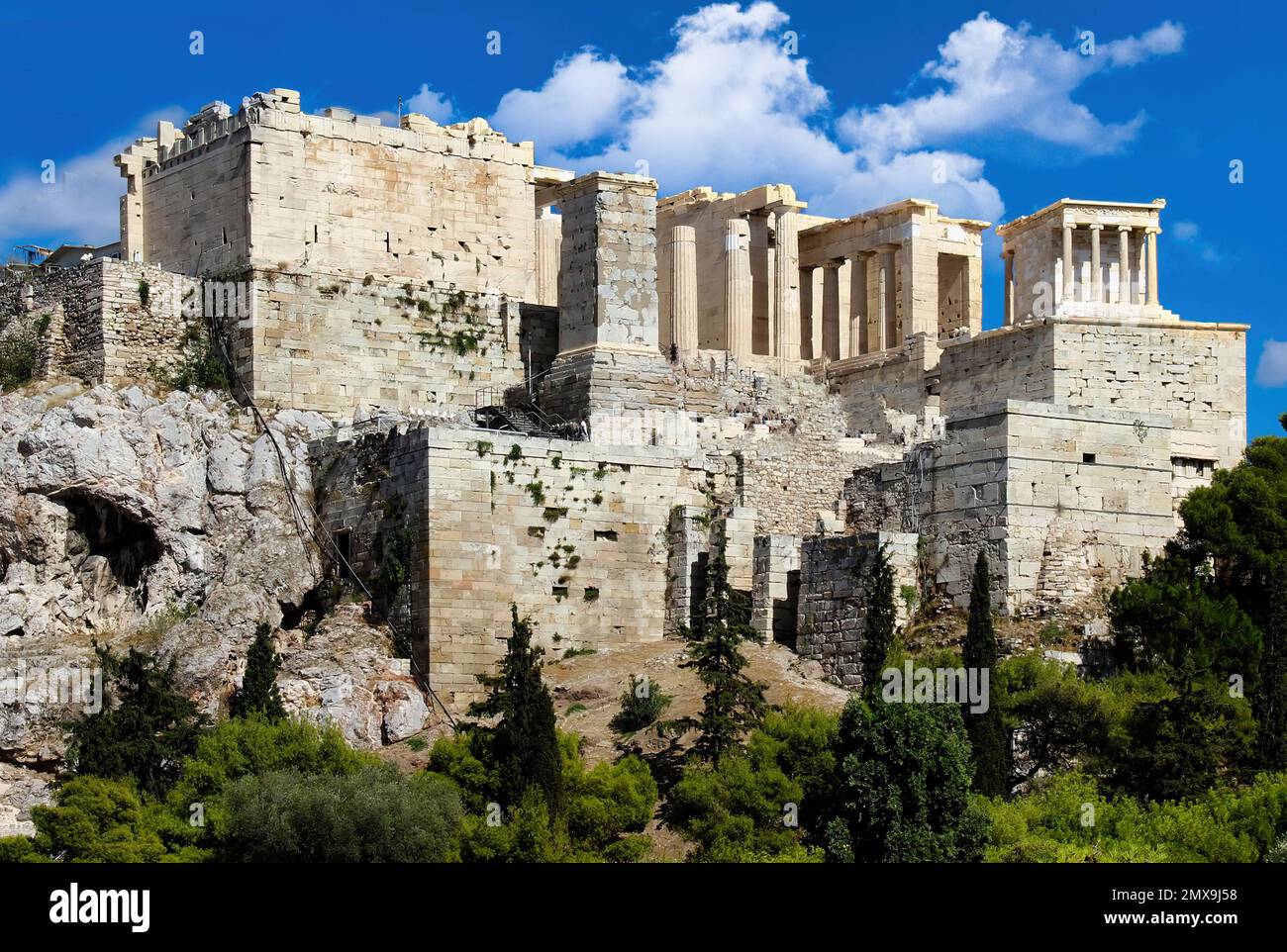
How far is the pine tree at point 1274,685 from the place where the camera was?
55500 mm

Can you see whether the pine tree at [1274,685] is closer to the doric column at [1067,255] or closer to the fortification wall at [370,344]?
the doric column at [1067,255]

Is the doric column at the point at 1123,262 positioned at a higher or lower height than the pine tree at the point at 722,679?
higher

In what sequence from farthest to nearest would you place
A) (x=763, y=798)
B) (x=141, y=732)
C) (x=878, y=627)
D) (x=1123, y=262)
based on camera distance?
(x=1123, y=262), (x=878, y=627), (x=141, y=732), (x=763, y=798)

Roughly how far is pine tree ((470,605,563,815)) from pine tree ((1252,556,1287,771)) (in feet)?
41.4

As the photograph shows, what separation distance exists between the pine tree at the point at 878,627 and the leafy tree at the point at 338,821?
810cm

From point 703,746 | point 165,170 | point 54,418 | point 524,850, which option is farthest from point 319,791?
point 165,170

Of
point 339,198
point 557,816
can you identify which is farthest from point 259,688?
point 339,198

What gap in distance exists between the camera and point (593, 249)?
65.5m

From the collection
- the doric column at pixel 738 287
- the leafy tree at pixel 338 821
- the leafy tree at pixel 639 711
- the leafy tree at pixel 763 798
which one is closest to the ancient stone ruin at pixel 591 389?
the doric column at pixel 738 287

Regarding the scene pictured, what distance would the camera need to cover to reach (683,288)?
254 feet

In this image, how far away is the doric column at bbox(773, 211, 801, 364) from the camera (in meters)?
77.2

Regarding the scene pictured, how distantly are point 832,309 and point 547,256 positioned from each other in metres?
9.26

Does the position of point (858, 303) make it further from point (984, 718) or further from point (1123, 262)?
point (984, 718)

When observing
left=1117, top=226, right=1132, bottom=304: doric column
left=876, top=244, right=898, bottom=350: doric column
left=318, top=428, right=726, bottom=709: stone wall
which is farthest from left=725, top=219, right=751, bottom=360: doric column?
left=318, top=428, right=726, bottom=709: stone wall
